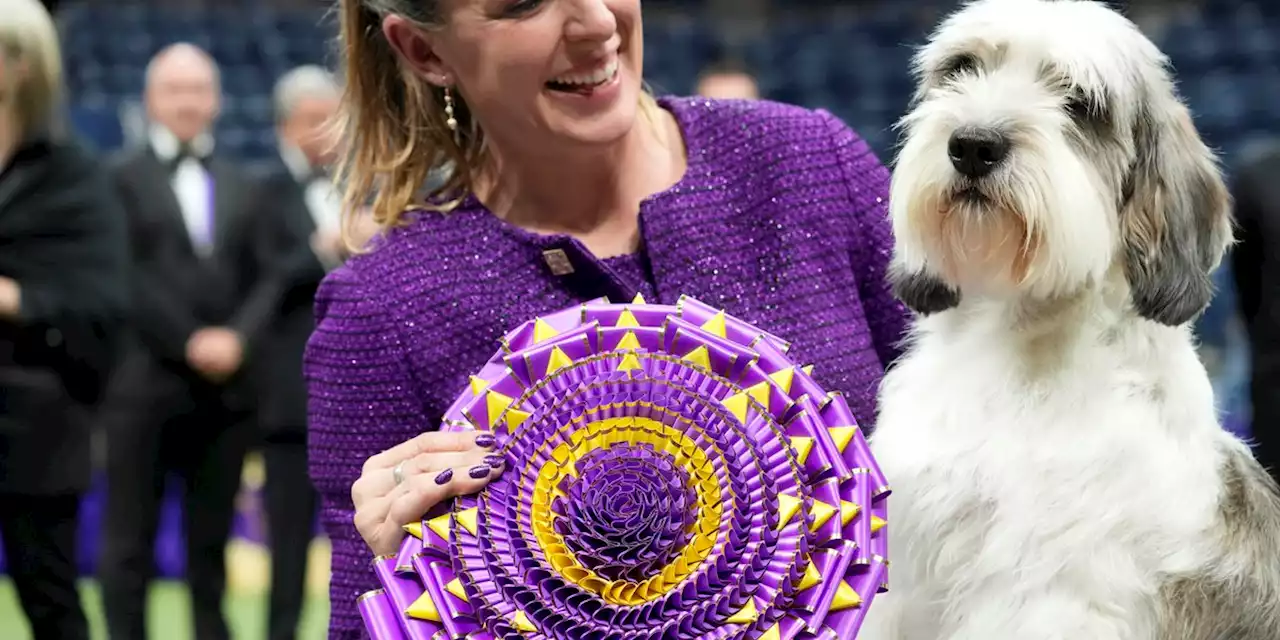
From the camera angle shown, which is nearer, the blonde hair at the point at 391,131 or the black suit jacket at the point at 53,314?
the blonde hair at the point at 391,131

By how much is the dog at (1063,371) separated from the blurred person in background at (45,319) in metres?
2.68

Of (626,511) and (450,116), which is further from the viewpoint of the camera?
(450,116)

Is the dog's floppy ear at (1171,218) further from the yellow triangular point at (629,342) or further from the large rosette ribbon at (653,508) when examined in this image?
the yellow triangular point at (629,342)

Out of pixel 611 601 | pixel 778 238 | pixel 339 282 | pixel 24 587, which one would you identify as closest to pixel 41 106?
pixel 24 587

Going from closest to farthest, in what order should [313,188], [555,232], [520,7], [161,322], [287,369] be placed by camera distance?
[520,7] < [555,232] < [161,322] < [287,369] < [313,188]

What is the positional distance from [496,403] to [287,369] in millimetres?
3530

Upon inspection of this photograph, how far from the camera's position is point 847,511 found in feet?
5.07

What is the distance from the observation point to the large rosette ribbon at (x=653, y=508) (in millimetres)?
1557

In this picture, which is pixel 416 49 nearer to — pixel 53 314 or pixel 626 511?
pixel 626 511

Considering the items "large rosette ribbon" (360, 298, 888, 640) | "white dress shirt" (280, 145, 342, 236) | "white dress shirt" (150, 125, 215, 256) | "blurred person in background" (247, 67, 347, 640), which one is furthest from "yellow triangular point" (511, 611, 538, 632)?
"white dress shirt" (150, 125, 215, 256)

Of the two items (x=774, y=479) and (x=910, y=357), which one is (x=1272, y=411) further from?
(x=774, y=479)

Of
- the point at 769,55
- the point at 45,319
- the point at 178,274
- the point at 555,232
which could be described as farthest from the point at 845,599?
the point at 769,55

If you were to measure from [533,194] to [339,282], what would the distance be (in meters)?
0.29

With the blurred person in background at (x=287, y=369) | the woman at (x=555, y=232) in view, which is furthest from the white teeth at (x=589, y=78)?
the blurred person in background at (x=287, y=369)
